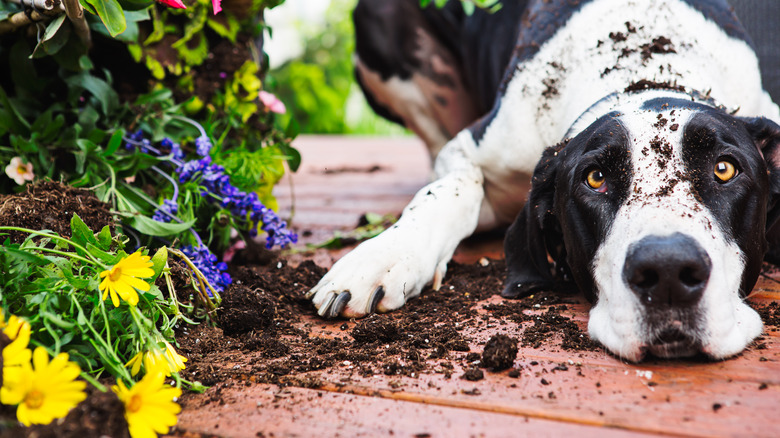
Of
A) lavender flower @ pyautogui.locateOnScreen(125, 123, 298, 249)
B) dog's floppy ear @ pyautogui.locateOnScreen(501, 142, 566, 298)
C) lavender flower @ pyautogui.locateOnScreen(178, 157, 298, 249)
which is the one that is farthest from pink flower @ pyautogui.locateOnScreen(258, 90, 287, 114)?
dog's floppy ear @ pyautogui.locateOnScreen(501, 142, 566, 298)

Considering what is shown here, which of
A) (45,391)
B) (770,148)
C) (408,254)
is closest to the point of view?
(45,391)

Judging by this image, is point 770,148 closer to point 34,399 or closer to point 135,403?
point 135,403

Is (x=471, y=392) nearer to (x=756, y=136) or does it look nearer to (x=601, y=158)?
(x=601, y=158)

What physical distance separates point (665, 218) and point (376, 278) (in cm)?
88

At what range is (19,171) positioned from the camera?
203 cm

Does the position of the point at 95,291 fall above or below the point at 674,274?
below

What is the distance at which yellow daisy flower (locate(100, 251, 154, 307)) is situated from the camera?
4.34 ft

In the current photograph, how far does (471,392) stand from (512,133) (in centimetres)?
143

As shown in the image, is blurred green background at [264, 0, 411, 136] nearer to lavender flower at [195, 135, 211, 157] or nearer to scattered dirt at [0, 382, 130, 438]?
lavender flower at [195, 135, 211, 157]

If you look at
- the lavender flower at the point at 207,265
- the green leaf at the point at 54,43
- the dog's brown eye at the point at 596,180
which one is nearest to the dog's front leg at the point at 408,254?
the lavender flower at the point at 207,265

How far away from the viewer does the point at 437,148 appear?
160 inches

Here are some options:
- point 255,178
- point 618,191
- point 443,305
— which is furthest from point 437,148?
point 618,191

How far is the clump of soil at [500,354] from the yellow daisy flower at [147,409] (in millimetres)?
703

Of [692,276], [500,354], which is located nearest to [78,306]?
[500,354]
